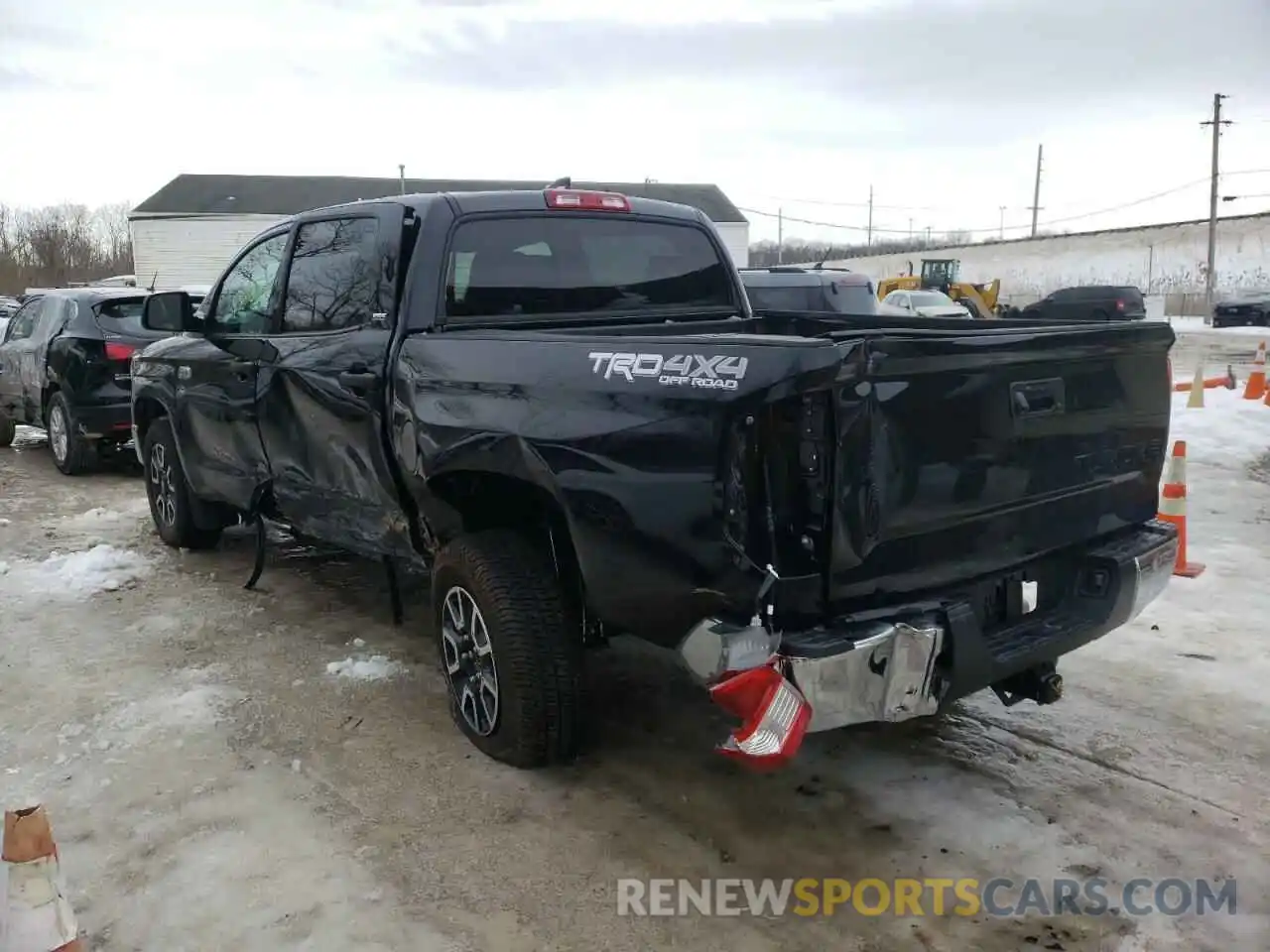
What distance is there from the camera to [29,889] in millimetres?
2291

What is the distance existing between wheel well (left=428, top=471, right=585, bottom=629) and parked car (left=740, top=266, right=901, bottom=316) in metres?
8.87

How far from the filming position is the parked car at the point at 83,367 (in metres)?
9.29

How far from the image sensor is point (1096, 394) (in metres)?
3.41

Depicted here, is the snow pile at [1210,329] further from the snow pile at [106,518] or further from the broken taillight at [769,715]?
the broken taillight at [769,715]

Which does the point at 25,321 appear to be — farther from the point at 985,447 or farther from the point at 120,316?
the point at 985,447

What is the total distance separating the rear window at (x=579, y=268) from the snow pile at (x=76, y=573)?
3.40m

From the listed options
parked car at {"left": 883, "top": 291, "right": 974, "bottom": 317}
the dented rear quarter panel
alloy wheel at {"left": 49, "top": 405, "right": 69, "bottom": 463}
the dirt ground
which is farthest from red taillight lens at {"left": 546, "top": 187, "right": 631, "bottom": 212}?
parked car at {"left": 883, "top": 291, "right": 974, "bottom": 317}

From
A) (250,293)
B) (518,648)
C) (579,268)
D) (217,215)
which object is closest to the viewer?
(518,648)

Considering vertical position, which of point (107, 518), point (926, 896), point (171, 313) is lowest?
point (926, 896)

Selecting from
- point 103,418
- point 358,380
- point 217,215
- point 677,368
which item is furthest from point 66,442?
point 217,215

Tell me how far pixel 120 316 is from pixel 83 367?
629 mm

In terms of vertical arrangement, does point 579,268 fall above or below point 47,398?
above

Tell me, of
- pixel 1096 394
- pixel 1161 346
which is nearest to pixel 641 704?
pixel 1096 394

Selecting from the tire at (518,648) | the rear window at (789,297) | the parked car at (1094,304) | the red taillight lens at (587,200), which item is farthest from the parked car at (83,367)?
the parked car at (1094,304)
